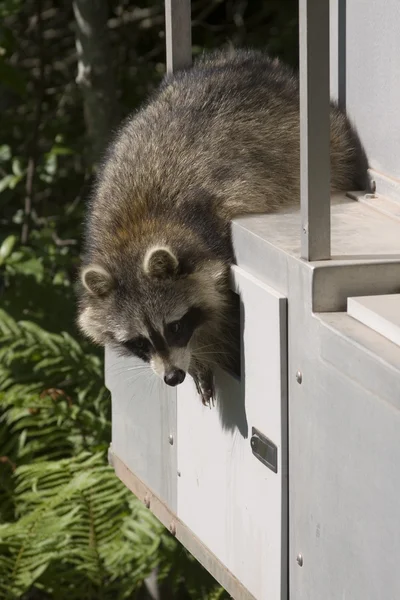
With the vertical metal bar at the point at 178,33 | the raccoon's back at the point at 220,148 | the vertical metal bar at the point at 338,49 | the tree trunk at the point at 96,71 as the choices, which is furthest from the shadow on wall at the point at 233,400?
the tree trunk at the point at 96,71

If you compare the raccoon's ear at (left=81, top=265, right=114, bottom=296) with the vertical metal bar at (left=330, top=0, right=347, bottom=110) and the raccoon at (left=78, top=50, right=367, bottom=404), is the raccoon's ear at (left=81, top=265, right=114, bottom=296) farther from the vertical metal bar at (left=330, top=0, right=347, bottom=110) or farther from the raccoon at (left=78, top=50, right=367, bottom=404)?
the vertical metal bar at (left=330, top=0, right=347, bottom=110)

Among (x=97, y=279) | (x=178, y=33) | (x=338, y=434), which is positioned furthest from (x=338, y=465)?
(x=178, y=33)

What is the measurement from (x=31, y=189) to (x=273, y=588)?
13.2 feet

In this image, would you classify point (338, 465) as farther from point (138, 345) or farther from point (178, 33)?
point (178, 33)

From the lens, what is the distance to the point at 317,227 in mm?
2383

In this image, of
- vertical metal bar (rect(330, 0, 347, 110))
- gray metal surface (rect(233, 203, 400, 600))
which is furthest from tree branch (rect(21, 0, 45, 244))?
gray metal surface (rect(233, 203, 400, 600))

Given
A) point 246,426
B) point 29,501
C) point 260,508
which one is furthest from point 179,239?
point 29,501

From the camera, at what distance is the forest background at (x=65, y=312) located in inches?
182

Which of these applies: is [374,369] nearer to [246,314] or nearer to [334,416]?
[334,416]

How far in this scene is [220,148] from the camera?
3.40m

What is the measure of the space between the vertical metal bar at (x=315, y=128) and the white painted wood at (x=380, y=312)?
18 cm

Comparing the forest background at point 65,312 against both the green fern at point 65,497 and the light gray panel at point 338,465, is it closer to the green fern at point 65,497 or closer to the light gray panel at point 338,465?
the green fern at point 65,497

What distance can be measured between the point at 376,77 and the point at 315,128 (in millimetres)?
749

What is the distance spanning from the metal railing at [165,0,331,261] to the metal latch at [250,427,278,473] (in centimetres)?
48
